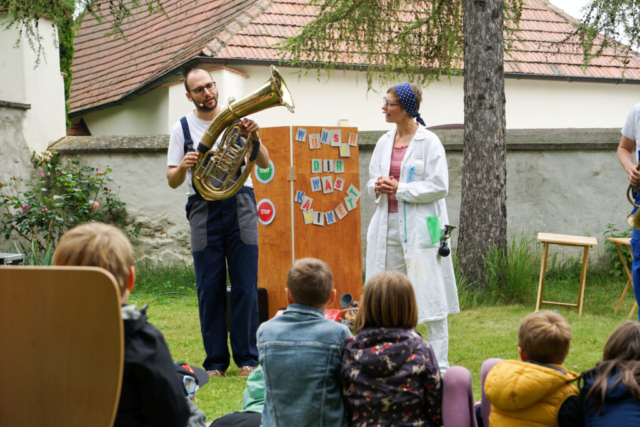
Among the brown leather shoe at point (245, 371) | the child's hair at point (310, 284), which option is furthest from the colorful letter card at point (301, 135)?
the child's hair at point (310, 284)

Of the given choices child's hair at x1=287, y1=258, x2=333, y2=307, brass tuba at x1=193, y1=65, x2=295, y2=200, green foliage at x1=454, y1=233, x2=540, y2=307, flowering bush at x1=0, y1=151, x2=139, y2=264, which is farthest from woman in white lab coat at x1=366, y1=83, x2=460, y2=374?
flowering bush at x1=0, y1=151, x2=139, y2=264

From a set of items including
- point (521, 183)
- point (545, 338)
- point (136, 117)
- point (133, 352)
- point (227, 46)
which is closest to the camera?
point (133, 352)

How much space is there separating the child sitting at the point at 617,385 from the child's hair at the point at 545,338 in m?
0.12

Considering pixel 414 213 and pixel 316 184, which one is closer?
pixel 414 213

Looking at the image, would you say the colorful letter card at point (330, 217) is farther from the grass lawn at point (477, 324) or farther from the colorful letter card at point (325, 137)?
the grass lawn at point (477, 324)

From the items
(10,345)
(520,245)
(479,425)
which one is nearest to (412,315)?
(479,425)

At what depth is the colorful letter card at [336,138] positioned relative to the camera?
19.4 feet

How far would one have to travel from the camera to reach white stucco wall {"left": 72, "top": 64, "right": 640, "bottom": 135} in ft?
34.4

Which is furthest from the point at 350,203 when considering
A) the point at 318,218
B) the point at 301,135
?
the point at 301,135

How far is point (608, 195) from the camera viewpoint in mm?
7762

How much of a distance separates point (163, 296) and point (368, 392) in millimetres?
5204

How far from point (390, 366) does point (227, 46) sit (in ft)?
28.6

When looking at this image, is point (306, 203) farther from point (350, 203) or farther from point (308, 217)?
point (350, 203)

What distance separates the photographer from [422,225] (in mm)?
3920
